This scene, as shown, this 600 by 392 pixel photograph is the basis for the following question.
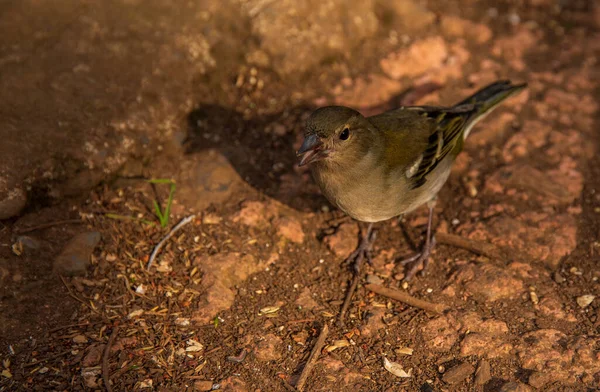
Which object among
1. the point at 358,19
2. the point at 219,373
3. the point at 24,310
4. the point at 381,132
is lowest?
the point at 219,373

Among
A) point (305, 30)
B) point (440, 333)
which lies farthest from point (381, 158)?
point (305, 30)

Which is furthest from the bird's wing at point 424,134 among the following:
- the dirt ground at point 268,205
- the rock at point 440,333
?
the rock at point 440,333

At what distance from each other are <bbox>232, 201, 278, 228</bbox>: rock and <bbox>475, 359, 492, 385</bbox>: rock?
210cm

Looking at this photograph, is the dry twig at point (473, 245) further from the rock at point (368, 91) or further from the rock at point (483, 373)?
A: the rock at point (368, 91)

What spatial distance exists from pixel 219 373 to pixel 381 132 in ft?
7.34

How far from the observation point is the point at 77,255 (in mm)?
4766

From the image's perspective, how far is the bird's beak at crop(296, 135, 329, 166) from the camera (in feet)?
14.5

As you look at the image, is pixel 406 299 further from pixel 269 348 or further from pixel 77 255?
pixel 77 255

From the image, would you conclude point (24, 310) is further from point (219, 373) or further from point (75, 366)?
point (219, 373)

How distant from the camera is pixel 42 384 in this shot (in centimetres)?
400

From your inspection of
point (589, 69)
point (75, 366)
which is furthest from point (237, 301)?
point (589, 69)

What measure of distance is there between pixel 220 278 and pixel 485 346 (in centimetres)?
202

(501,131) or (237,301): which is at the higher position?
(501,131)

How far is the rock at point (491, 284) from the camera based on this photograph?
15.6ft
